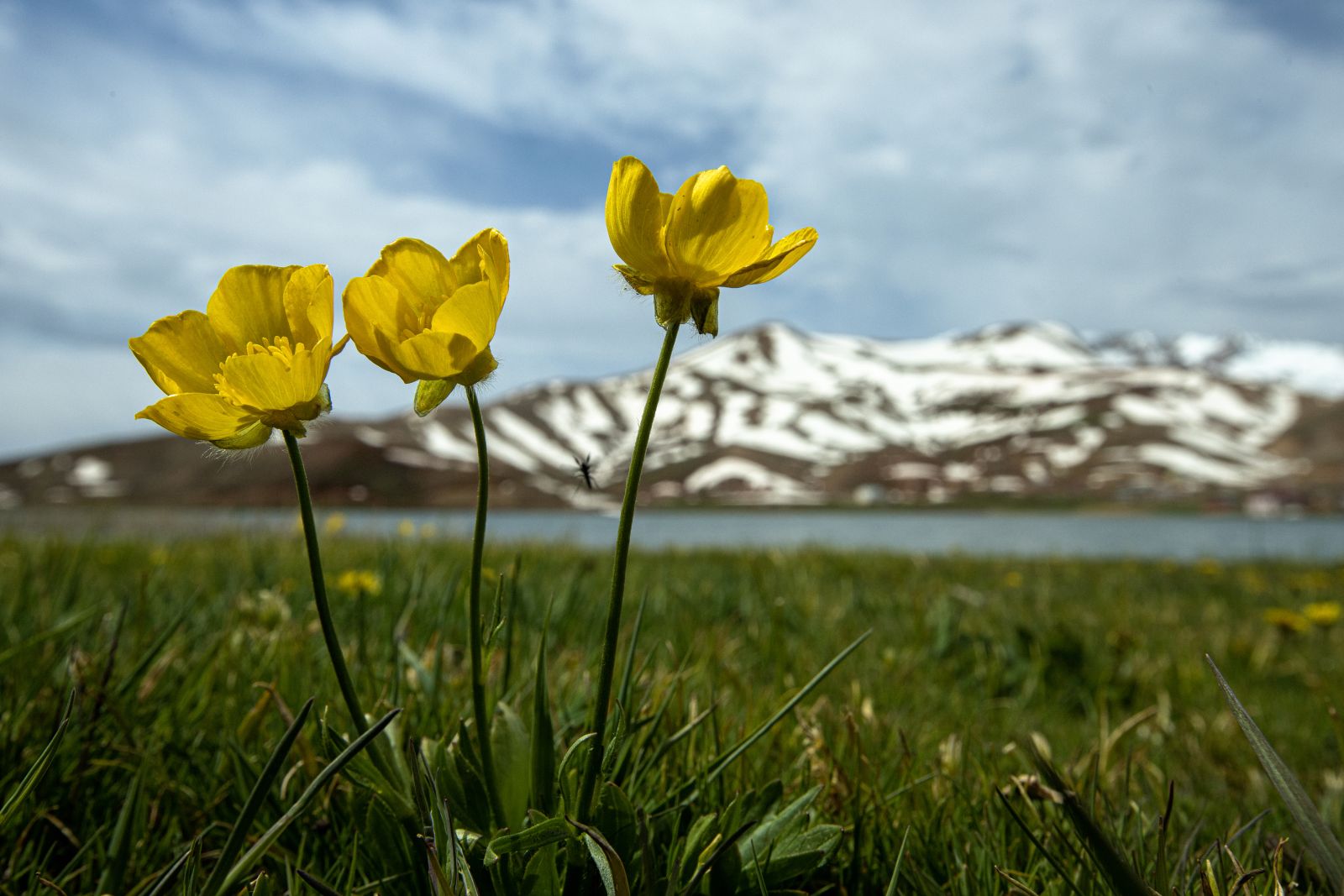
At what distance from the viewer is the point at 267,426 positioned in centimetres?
94

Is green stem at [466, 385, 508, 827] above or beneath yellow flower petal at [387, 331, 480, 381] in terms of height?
beneath

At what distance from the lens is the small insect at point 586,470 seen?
3.78 feet

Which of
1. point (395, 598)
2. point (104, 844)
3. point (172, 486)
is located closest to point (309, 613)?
point (395, 598)

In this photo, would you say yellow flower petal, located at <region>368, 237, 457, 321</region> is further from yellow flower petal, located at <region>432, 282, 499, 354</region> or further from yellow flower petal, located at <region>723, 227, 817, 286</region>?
yellow flower petal, located at <region>723, 227, 817, 286</region>

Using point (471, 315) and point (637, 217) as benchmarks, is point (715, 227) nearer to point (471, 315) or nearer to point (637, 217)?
point (637, 217)

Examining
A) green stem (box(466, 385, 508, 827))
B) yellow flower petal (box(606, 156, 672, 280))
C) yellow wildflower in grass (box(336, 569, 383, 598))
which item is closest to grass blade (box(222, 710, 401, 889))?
green stem (box(466, 385, 508, 827))

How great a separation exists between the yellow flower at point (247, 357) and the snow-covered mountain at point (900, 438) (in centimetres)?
6941

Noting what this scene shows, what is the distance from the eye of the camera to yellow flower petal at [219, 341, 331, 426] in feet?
2.82

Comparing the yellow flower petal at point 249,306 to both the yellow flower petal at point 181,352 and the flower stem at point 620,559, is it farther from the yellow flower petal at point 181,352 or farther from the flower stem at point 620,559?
the flower stem at point 620,559

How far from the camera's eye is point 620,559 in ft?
2.82

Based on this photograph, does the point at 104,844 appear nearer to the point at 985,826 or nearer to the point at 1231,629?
the point at 985,826

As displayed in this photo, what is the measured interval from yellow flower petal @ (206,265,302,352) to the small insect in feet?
1.34

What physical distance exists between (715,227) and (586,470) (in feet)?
1.36

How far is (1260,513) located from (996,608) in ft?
350
